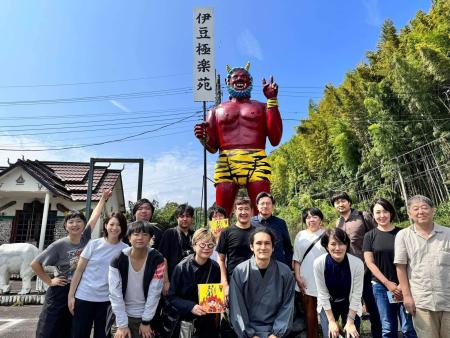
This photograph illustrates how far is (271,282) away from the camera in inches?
98.1

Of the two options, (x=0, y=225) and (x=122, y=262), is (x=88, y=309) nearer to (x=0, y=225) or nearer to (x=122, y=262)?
(x=122, y=262)

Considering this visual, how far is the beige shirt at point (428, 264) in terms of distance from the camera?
2.47m

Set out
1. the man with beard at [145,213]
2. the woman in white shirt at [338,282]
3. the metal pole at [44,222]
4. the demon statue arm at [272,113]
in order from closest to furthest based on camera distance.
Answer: the woman in white shirt at [338,282]
the man with beard at [145,213]
the demon statue arm at [272,113]
the metal pole at [44,222]

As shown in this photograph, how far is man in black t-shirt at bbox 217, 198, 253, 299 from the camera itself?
2969 mm

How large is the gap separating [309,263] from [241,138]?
256 cm

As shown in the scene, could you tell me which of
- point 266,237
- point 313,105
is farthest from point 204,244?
point 313,105

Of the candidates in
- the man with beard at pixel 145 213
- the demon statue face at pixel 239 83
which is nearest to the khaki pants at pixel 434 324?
the man with beard at pixel 145 213

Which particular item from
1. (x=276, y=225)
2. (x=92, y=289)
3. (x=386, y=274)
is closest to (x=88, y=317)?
(x=92, y=289)

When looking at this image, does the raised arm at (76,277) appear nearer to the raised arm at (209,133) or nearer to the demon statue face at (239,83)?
the raised arm at (209,133)

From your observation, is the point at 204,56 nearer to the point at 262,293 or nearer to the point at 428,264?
the point at 262,293

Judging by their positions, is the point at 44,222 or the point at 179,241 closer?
the point at 179,241

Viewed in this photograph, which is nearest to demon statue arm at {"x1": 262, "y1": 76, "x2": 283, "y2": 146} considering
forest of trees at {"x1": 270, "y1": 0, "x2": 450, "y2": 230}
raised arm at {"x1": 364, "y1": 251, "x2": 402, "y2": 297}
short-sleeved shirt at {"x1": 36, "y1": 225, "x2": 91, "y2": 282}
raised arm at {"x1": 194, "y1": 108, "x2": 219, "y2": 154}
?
raised arm at {"x1": 194, "y1": 108, "x2": 219, "y2": 154}

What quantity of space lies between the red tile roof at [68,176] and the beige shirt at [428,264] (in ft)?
31.8

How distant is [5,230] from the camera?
37.2 feet
